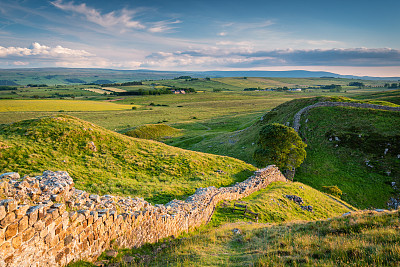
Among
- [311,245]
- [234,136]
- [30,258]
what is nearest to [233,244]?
[311,245]

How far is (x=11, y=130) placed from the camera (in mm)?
23766

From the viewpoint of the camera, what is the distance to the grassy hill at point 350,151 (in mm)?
32562

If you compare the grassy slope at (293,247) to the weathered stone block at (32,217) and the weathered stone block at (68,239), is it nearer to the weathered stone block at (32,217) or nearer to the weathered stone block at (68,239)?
the weathered stone block at (68,239)

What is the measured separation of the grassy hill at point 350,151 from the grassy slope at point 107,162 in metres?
15.1

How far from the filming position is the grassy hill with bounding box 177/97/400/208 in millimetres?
32562

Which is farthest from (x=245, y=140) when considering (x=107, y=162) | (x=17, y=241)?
(x=17, y=241)

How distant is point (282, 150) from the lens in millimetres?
33812

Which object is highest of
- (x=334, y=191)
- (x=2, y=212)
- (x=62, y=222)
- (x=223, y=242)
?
(x=2, y=212)

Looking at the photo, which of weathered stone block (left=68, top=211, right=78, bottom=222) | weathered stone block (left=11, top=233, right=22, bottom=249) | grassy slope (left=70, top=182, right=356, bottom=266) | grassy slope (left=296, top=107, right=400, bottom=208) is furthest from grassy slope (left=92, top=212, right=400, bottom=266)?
grassy slope (left=296, top=107, right=400, bottom=208)

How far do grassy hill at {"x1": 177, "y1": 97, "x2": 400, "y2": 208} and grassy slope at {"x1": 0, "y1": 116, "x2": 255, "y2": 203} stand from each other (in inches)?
594

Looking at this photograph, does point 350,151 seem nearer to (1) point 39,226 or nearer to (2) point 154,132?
(1) point 39,226

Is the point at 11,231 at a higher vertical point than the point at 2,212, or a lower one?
lower

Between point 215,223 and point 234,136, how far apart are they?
40.9 metres

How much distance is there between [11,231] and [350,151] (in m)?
44.6
